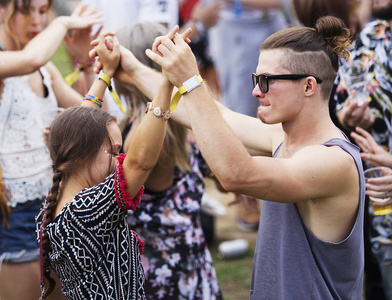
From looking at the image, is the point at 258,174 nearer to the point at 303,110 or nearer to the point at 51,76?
the point at 303,110

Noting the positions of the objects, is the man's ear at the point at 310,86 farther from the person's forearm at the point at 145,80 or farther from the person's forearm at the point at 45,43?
the person's forearm at the point at 45,43

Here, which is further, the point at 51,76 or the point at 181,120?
the point at 51,76

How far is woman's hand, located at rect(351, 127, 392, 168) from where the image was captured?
9.27 ft

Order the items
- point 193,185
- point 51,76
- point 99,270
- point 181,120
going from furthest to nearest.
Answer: point 51,76 < point 193,185 < point 181,120 < point 99,270

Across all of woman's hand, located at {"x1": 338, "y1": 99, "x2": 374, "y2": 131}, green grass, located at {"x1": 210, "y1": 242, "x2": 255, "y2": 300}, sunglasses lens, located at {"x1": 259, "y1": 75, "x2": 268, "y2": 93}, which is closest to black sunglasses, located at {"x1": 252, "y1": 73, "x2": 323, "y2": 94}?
sunglasses lens, located at {"x1": 259, "y1": 75, "x2": 268, "y2": 93}

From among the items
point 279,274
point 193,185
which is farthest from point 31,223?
point 279,274

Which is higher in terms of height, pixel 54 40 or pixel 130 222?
pixel 54 40

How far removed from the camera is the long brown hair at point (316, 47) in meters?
2.10

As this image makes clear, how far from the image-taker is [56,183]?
2236mm

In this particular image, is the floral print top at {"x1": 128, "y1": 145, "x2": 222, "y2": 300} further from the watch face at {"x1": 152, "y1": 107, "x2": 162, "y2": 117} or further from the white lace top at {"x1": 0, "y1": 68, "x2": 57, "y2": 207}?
the watch face at {"x1": 152, "y1": 107, "x2": 162, "y2": 117}

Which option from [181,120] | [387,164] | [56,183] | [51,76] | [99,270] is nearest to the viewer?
[99,270]

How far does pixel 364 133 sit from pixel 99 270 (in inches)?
62.7

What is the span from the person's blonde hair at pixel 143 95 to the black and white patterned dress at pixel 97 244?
0.81m

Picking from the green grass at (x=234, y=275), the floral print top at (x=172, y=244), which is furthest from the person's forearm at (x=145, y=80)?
the green grass at (x=234, y=275)
